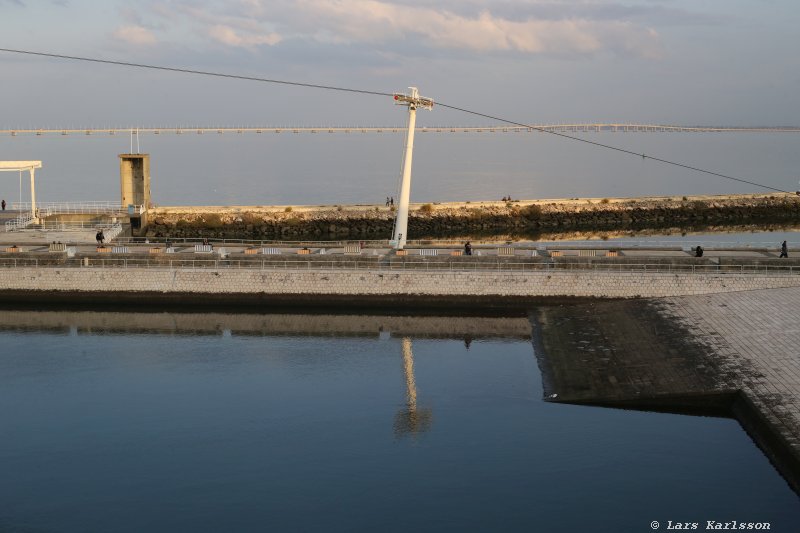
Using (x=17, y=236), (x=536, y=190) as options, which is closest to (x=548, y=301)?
(x=17, y=236)

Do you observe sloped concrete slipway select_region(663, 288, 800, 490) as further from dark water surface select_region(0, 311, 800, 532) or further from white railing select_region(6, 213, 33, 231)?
white railing select_region(6, 213, 33, 231)

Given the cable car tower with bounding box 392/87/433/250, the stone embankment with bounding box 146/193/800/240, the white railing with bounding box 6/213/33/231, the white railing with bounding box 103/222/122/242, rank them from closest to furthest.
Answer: the cable car tower with bounding box 392/87/433/250, the white railing with bounding box 103/222/122/242, the white railing with bounding box 6/213/33/231, the stone embankment with bounding box 146/193/800/240

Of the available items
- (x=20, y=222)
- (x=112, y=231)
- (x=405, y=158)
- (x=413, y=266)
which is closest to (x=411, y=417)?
(x=413, y=266)

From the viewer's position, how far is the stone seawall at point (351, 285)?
4869 centimetres

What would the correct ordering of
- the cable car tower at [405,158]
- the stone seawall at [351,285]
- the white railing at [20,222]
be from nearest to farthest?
the stone seawall at [351,285] → the cable car tower at [405,158] → the white railing at [20,222]

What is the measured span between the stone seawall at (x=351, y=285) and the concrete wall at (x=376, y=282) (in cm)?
5

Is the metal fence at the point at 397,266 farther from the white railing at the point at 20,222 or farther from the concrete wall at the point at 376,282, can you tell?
the white railing at the point at 20,222

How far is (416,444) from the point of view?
32031mm

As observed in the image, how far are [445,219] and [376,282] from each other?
38133mm

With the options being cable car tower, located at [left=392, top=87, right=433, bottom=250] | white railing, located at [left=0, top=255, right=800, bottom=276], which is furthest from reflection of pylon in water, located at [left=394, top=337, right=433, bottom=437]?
cable car tower, located at [left=392, top=87, right=433, bottom=250]

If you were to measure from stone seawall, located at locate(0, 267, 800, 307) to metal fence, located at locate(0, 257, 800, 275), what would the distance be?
0.30 meters

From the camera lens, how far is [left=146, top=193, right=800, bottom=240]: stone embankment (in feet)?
279

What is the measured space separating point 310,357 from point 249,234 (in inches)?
1734

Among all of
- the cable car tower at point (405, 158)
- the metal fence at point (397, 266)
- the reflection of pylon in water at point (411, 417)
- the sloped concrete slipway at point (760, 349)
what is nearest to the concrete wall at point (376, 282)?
the metal fence at point (397, 266)
